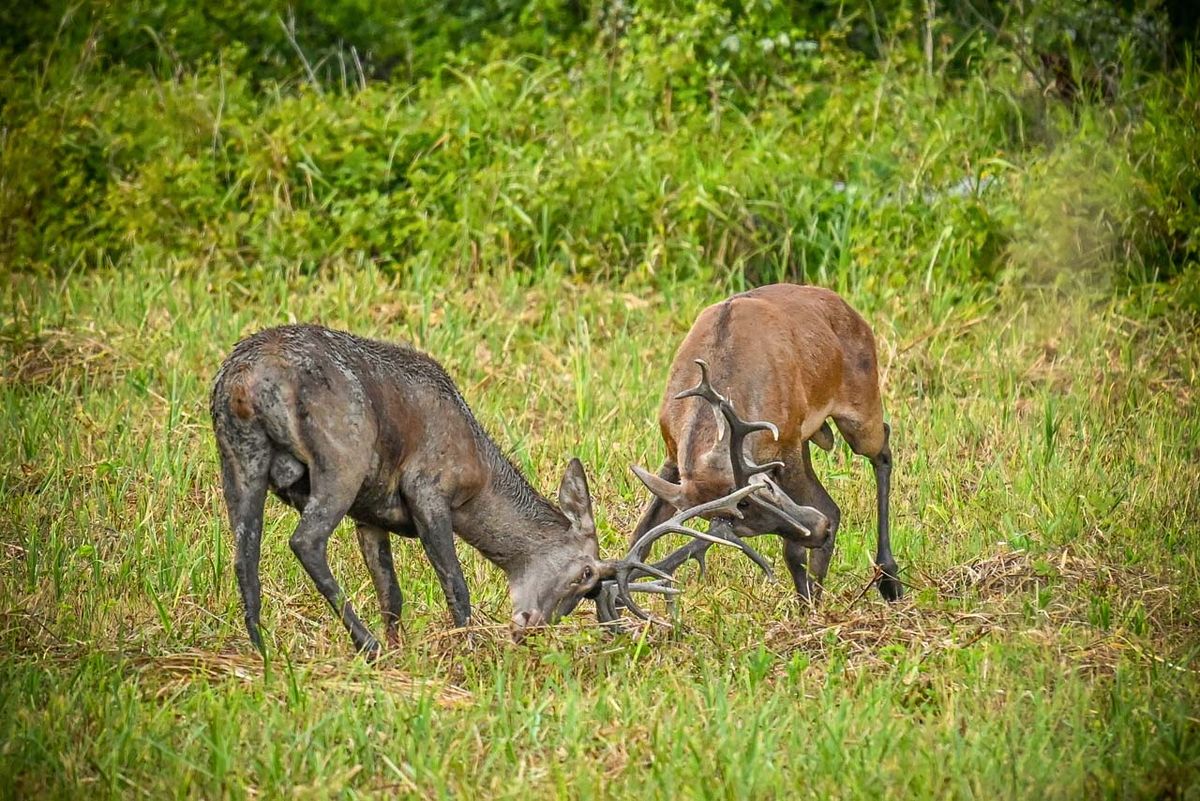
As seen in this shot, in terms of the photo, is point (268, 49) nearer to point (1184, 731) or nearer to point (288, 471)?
point (288, 471)

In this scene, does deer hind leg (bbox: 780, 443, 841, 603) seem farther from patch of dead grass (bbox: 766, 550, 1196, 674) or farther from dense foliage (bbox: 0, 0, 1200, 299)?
dense foliage (bbox: 0, 0, 1200, 299)

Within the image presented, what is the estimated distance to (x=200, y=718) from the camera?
19.3ft

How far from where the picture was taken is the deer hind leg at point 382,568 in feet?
24.5

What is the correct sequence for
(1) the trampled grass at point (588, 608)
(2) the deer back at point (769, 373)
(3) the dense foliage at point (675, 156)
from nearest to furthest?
(1) the trampled grass at point (588, 608)
(2) the deer back at point (769, 373)
(3) the dense foliage at point (675, 156)

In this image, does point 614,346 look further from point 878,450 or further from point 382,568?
point 382,568

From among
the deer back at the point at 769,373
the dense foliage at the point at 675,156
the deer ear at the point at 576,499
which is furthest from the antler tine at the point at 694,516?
the dense foliage at the point at 675,156

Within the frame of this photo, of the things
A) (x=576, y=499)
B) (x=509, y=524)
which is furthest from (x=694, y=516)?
(x=509, y=524)

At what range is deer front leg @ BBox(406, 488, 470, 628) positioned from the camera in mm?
7219

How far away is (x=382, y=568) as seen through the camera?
7527 millimetres

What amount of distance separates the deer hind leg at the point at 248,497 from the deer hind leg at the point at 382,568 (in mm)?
812

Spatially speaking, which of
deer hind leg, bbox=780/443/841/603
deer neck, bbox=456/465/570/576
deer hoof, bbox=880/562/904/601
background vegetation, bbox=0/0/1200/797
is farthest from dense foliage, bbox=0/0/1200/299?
deer neck, bbox=456/465/570/576

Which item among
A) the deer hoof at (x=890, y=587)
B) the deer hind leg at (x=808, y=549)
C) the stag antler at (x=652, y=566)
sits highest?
the stag antler at (x=652, y=566)

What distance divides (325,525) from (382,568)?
0.85 meters

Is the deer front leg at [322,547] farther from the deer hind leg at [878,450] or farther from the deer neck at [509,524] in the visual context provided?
the deer hind leg at [878,450]
